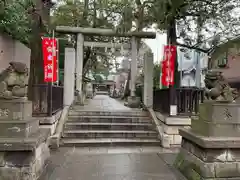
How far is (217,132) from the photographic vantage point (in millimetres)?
4445

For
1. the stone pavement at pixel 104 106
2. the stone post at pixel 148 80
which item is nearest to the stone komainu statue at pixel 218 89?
the stone post at pixel 148 80

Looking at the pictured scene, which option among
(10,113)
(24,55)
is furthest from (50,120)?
(24,55)

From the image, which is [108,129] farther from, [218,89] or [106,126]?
[218,89]

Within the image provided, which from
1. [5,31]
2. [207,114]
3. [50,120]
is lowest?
[50,120]

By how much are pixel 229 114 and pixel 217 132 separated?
41 centimetres

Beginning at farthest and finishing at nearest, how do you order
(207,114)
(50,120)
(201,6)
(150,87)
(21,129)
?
1. (150,87)
2. (201,6)
3. (50,120)
4. (207,114)
5. (21,129)

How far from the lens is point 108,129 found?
8.47m

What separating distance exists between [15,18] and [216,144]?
708 cm

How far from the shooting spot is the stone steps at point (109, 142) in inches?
294

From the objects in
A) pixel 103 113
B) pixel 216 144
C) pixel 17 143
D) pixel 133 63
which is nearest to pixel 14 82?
pixel 17 143

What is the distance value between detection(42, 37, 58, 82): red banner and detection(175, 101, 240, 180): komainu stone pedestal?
6811mm

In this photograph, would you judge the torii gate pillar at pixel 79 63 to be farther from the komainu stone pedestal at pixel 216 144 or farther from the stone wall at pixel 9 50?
the komainu stone pedestal at pixel 216 144

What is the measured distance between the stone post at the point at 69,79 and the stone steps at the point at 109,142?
2.91m

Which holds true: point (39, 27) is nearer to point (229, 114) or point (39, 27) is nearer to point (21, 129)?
point (21, 129)
